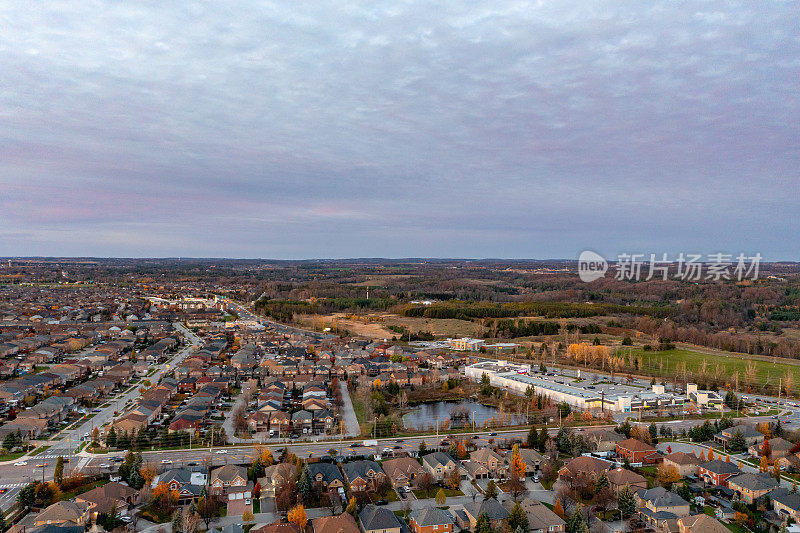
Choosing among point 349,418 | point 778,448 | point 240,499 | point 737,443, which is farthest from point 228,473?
point 778,448

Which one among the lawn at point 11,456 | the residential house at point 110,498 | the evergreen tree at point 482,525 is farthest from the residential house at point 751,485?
the lawn at point 11,456

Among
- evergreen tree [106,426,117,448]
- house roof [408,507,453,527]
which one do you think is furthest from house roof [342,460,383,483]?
Answer: evergreen tree [106,426,117,448]

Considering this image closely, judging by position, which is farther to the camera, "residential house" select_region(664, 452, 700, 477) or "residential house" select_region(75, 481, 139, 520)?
"residential house" select_region(664, 452, 700, 477)

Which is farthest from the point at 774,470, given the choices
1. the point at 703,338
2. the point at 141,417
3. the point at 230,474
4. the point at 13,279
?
the point at 13,279

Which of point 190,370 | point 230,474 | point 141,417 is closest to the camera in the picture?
point 230,474

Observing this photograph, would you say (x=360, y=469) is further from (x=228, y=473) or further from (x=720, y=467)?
(x=720, y=467)

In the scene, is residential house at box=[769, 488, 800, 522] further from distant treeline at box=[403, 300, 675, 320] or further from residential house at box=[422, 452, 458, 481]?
distant treeline at box=[403, 300, 675, 320]

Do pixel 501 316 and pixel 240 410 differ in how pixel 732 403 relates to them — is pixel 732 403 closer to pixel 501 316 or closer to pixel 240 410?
pixel 240 410
